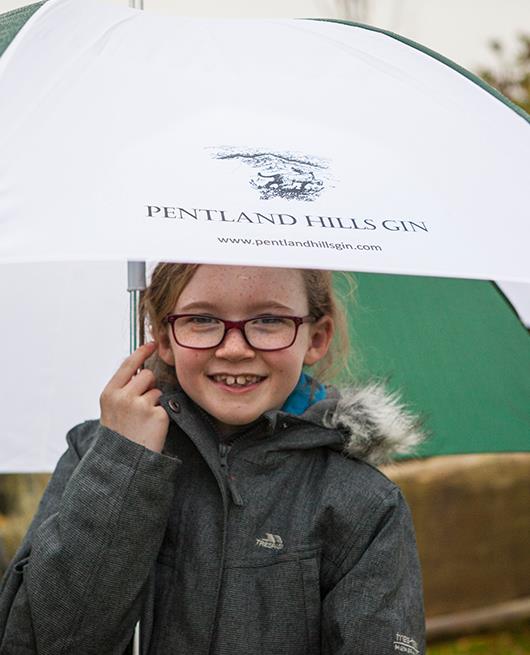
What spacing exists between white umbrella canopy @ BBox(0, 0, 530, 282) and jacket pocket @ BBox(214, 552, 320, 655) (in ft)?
2.52

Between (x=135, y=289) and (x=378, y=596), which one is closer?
(x=378, y=596)

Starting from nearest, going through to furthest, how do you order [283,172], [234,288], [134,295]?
[283,172]
[234,288]
[134,295]

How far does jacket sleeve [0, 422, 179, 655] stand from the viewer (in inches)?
89.1

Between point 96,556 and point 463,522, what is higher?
point 463,522

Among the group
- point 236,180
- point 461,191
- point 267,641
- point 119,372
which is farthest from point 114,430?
point 461,191

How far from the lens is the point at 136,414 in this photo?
7.82ft

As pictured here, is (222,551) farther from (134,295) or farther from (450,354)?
(450,354)

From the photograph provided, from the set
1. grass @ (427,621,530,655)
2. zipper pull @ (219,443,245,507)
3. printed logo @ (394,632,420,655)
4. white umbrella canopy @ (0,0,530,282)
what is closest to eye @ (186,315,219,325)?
zipper pull @ (219,443,245,507)

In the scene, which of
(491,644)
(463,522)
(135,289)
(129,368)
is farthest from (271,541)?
(491,644)

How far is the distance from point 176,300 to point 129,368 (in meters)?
0.17

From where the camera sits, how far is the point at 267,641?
234cm

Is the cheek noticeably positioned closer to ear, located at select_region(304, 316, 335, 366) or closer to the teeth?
the teeth

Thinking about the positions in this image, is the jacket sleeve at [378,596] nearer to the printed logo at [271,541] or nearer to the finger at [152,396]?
the printed logo at [271,541]

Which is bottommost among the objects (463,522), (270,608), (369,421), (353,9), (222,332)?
(270,608)
